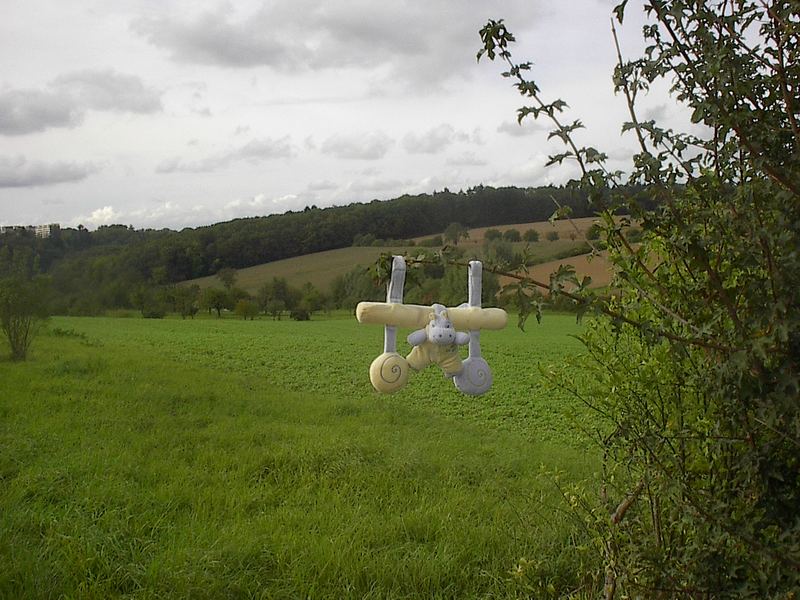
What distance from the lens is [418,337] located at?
2.45 meters

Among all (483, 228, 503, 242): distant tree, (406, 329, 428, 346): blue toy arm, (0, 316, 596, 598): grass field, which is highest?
(483, 228, 503, 242): distant tree

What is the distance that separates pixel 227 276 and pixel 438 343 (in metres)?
8.48

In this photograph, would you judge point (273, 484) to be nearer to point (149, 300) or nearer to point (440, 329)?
point (440, 329)

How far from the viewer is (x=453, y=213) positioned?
4590mm

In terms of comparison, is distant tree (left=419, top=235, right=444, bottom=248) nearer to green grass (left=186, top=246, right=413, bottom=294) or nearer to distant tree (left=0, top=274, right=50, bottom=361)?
green grass (left=186, top=246, right=413, bottom=294)

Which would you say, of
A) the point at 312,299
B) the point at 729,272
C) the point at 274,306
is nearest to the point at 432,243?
the point at 729,272

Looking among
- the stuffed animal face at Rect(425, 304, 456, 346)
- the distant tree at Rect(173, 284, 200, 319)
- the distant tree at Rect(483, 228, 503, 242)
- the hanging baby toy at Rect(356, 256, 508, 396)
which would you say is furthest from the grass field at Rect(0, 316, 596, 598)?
the distant tree at Rect(173, 284, 200, 319)

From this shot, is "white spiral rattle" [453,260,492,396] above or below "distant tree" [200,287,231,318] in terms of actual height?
above

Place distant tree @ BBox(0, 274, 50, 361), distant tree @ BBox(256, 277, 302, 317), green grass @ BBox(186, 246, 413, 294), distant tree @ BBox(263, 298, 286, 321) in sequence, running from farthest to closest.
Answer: distant tree @ BBox(263, 298, 286, 321) → distant tree @ BBox(0, 274, 50, 361) → distant tree @ BBox(256, 277, 302, 317) → green grass @ BBox(186, 246, 413, 294)

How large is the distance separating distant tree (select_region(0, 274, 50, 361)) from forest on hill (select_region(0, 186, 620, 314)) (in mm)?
573

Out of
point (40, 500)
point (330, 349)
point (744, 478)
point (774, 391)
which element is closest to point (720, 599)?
point (744, 478)

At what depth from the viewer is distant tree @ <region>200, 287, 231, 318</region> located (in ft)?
38.0

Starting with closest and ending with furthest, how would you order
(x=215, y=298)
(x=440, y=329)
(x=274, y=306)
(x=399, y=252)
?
1. (x=399, y=252)
2. (x=440, y=329)
3. (x=274, y=306)
4. (x=215, y=298)

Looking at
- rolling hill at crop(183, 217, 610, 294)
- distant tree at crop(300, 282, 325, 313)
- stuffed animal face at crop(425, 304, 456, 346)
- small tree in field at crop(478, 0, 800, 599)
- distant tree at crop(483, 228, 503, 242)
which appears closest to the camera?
small tree in field at crop(478, 0, 800, 599)
